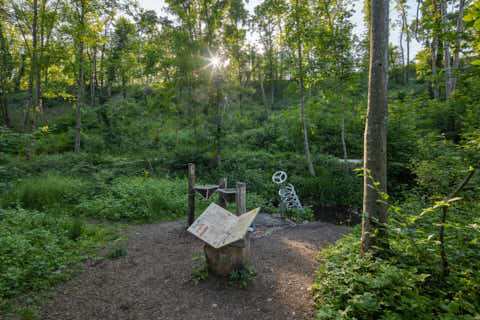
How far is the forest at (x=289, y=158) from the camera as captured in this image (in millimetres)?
2522

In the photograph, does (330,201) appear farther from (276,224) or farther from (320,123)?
(320,123)

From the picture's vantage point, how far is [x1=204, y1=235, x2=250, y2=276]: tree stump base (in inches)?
137

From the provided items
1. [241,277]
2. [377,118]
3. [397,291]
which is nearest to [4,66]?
[241,277]

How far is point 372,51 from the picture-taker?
304cm

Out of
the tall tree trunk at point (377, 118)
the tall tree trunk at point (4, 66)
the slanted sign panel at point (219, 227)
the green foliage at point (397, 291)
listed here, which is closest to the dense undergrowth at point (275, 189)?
the green foliage at point (397, 291)

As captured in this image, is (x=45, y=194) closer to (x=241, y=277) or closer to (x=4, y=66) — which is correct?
(x=241, y=277)

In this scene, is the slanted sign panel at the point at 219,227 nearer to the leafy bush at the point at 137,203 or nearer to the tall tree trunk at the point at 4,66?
the leafy bush at the point at 137,203

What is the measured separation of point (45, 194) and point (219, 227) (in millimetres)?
6532

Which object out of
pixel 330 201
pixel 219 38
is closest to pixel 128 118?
pixel 219 38

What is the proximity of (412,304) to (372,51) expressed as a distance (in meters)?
3.00

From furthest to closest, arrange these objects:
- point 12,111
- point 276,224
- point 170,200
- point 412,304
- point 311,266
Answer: point 12,111, point 170,200, point 276,224, point 311,266, point 412,304

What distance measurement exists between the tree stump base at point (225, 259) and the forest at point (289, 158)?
1.35 feet

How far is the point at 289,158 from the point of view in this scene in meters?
11.9

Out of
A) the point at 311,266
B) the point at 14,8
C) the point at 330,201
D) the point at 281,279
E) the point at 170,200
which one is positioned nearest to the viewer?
the point at 281,279
